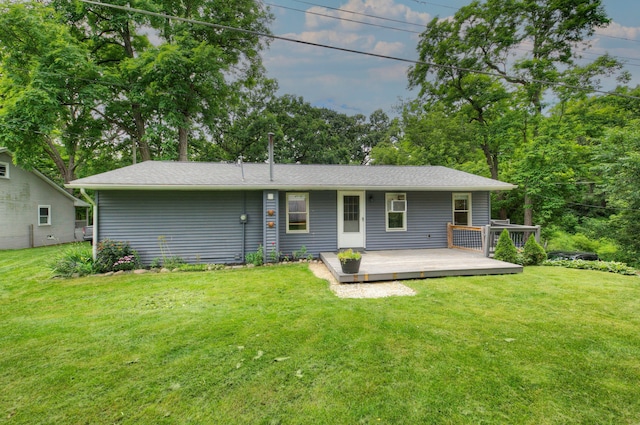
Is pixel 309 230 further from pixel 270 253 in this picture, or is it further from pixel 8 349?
pixel 8 349

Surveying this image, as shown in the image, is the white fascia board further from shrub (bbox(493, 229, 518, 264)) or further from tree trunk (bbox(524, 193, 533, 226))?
tree trunk (bbox(524, 193, 533, 226))

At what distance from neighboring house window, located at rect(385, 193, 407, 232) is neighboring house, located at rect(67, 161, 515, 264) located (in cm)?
3

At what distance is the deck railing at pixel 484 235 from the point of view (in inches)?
282

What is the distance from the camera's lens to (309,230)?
809 cm

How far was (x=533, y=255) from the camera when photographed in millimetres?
6969

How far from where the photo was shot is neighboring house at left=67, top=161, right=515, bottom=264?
279 inches

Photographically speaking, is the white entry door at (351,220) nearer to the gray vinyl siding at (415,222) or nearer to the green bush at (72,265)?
the gray vinyl siding at (415,222)

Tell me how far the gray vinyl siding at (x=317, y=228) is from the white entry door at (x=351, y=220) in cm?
16

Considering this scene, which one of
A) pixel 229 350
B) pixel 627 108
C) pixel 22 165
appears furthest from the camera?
pixel 627 108

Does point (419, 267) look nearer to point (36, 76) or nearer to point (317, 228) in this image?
point (317, 228)

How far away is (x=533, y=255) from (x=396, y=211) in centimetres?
371

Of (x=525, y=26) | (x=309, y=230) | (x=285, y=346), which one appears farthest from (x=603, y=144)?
(x=285, y=346)

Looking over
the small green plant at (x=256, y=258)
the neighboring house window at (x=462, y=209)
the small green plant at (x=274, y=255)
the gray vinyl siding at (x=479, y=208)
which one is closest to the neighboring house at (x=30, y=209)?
the small green plant at (x=256, y=258)

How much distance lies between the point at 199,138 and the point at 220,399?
19.2 m
